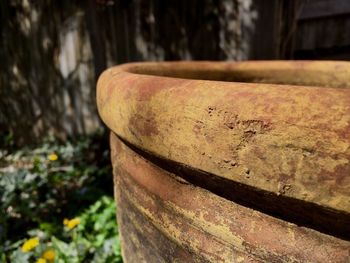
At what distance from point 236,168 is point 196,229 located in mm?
213

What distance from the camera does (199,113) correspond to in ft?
2.16

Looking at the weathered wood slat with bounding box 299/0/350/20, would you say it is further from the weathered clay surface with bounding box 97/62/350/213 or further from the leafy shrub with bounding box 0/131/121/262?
the weathered clay surface with bounding box 97/62/350/213

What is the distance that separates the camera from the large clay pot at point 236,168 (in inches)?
21.1

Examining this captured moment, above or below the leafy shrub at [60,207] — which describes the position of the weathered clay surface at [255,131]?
above

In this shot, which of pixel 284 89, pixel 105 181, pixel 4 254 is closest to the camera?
pixel 284 89

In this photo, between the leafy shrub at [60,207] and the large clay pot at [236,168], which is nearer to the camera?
the large clay pot at [236,168]

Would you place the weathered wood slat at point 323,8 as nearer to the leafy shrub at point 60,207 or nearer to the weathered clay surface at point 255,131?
the leafy shrub at point 60,207

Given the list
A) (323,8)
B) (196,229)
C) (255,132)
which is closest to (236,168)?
(255,132)

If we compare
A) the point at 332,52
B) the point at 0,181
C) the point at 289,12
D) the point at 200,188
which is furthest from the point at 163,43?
the point at 200,188

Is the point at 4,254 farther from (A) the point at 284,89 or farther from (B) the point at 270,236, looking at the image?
(A) the point at 284,89

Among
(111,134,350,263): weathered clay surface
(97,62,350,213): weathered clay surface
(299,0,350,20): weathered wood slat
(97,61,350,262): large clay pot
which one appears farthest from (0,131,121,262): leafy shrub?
(299,0,350,20): weathered wood slat

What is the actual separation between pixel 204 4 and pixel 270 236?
9.29 feet

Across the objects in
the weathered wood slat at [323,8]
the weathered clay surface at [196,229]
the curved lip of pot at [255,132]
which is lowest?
the weathered clay surface at [196,229]

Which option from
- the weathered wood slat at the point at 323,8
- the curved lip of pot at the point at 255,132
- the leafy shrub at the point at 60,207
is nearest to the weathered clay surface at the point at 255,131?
the curved lip of pot at the point at 255,132
